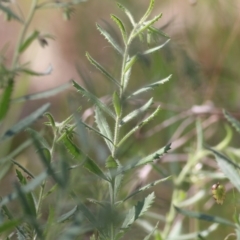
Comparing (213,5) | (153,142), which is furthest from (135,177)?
(213,5)

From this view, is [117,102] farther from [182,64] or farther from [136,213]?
[182,64]

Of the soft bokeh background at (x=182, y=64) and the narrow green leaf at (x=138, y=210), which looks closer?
the narrow green leaf at (x=138, y=210)

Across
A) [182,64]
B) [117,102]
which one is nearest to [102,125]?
[117,102]

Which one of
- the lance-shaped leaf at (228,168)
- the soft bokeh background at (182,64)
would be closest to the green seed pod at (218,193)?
the lance-shaped leaf at (228,168)

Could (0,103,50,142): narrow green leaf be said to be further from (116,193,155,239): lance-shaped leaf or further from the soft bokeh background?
the soft bokeh background

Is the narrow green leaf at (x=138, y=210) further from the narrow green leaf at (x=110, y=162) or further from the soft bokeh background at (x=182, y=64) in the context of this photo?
the soft bokeh background at (x=182, y=64)

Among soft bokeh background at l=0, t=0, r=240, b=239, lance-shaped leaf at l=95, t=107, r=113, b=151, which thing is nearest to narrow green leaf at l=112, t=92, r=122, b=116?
lance-shaped leaf at l=95, t=107, r=113, b=151

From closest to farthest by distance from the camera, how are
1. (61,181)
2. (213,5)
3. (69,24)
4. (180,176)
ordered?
(61,181)
(180,176)
(213,5)
(69,24)

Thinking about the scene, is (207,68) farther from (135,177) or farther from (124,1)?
(135,177)

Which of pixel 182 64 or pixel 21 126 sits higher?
pixel 21 126

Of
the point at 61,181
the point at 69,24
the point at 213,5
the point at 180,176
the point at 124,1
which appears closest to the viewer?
the point at 61,181

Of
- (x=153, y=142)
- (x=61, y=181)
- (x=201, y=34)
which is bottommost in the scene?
(x=153, y=142)
